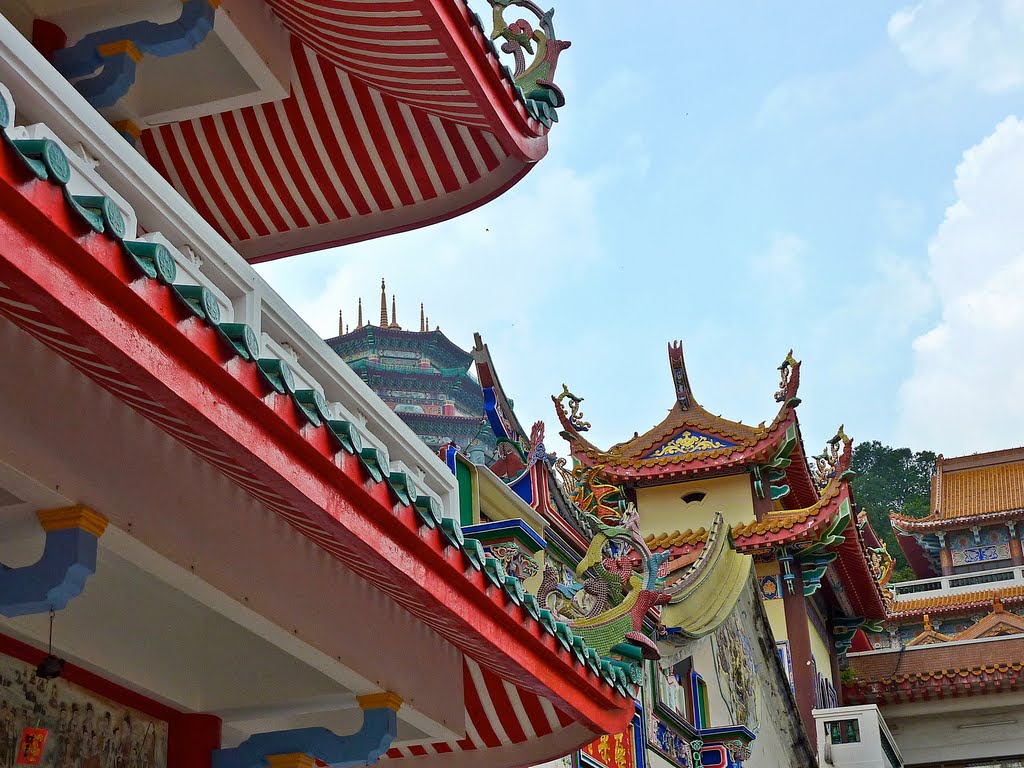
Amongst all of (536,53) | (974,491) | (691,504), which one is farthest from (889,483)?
(536,53)

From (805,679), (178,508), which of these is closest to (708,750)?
(805,679)

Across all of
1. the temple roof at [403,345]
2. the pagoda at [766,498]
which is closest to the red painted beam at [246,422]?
the pagoda at [766,498]

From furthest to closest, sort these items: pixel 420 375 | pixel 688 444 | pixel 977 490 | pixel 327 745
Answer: pixel 420 375, pixel 977 490, pixel 688 444, pixel 327 745

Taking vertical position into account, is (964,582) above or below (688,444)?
above

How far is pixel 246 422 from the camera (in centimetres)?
428

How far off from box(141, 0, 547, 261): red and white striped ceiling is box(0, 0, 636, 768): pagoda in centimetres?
2

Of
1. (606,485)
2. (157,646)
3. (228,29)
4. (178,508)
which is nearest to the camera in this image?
(178,508)

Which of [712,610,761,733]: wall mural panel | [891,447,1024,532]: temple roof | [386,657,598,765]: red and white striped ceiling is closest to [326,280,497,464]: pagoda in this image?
[891,447,1024,532]: temple roof

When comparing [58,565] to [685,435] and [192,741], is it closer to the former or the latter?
[192,741]

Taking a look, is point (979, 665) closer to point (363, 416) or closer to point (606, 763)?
point (606, 763)

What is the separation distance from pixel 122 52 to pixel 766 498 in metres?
16.4

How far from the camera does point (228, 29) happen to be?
24.1 feet

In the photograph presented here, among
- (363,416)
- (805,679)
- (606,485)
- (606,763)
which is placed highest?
(606,485)

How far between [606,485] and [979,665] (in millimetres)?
6476
